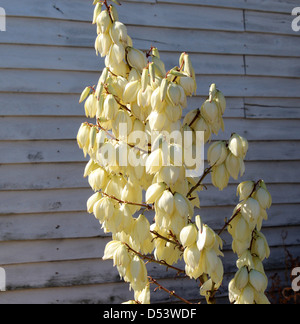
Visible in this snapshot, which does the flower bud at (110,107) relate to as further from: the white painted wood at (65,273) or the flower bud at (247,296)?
the white painted wood at (65,273)

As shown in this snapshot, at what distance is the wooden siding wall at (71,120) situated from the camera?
93.6 inches

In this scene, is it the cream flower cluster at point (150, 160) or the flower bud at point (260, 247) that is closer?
the cream flower cluster at point (150, 160)

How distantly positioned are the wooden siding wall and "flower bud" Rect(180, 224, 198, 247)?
1.30m

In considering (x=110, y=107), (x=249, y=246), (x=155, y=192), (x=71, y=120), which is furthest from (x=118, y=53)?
(x=71, y=120)

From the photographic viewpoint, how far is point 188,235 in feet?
4.01

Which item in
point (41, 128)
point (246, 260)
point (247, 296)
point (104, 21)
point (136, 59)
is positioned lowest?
point (247, 296)

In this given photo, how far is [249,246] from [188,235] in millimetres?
269

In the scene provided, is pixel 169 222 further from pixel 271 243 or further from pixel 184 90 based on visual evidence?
pixel 271 243

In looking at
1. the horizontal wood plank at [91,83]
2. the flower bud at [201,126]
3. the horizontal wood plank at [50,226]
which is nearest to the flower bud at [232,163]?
the flower bud at [201,126]

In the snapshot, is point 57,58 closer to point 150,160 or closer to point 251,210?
point 150,160

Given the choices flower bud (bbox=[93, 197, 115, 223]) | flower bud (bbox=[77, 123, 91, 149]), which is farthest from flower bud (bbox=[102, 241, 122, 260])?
flower bud (bbox=[77, 123, 91, 149])

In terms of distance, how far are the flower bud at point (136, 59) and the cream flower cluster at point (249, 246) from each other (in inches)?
18.8
